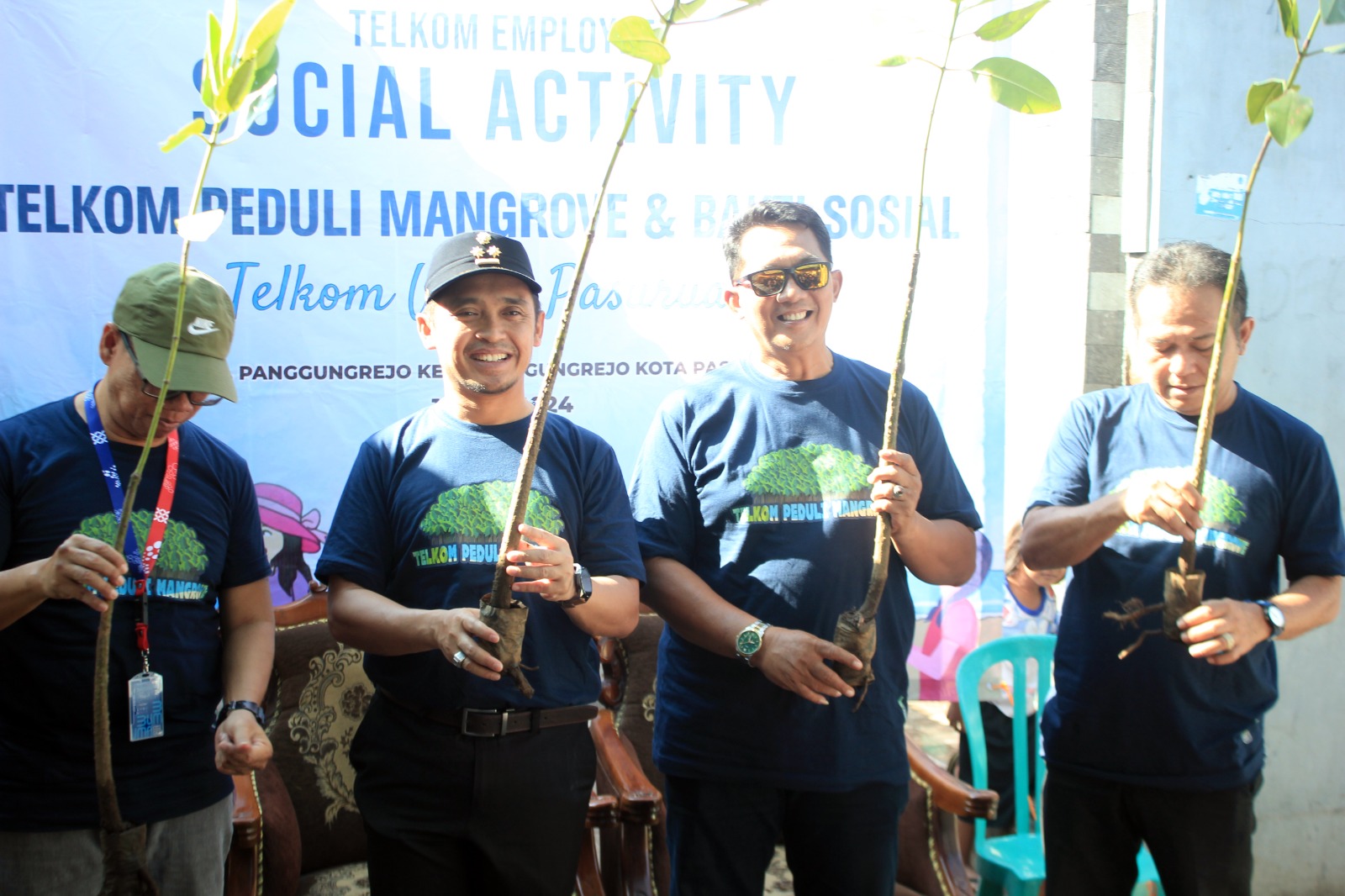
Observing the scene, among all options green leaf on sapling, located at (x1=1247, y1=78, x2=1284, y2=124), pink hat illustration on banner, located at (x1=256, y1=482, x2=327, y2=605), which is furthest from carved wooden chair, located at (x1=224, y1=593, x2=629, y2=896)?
green leaf on sapling, located at (x1=1247, y1=78, x2=1284, y2=124)

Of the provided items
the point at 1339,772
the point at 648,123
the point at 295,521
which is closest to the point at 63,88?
the point at 295,521

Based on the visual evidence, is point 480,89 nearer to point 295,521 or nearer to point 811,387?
point 295,521

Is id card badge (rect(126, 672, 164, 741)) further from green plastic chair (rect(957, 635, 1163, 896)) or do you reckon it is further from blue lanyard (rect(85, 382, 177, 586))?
green plastic chair (rect(957, 635, 1163, 896))

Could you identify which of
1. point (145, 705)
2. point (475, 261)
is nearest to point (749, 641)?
point (475, 261)

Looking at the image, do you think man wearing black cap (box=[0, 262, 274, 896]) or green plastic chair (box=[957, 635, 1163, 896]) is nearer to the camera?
man wearing black cap (box=[0, 262, 274, 896])

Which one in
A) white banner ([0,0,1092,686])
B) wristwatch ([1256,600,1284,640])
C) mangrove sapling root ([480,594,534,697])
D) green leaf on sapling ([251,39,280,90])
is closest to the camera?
green leaf on sapling ([251,39,280,90])

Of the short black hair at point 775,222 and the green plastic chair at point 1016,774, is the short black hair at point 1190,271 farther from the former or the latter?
the green plastic chair at point 1016,774

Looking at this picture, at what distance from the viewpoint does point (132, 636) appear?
1.96 metres

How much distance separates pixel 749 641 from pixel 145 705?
1102mm

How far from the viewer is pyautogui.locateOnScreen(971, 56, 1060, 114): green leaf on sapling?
5.66ft

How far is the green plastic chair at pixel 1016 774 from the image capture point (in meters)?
2.87

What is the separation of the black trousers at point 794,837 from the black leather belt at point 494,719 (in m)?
0.36

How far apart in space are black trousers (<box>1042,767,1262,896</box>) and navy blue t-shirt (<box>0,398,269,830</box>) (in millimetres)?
1763

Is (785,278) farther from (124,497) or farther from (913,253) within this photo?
(124,497)
